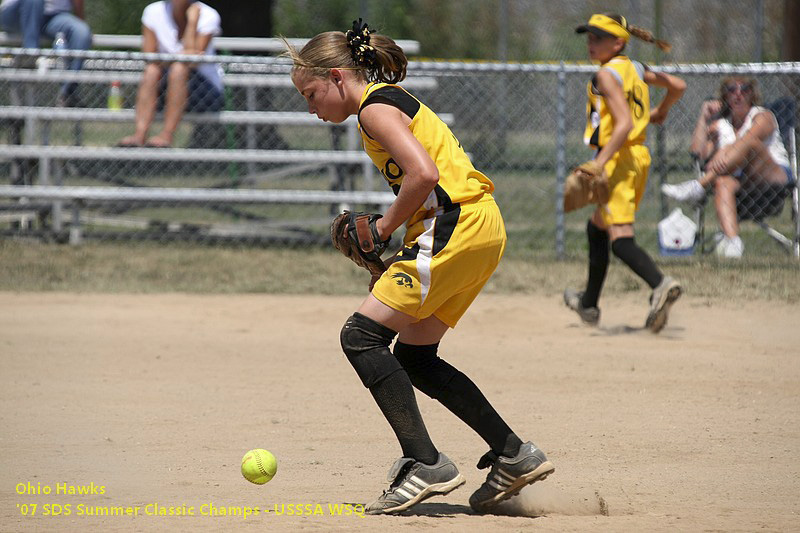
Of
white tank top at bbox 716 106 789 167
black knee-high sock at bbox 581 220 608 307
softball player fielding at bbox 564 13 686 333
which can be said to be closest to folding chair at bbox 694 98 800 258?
white tank top at bbox 716 106 789 167

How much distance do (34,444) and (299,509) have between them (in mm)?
1492

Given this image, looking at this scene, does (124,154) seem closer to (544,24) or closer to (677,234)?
(677,234)

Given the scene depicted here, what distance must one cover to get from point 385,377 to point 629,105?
12.3 feet

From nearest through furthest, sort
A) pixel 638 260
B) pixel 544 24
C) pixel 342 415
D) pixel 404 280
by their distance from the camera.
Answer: pixel 404 280
pixel 342 415
pixel 638 260
pixel 544 24

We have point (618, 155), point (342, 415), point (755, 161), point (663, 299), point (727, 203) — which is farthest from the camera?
point (755, 161)

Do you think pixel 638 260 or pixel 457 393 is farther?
pixel 638 260

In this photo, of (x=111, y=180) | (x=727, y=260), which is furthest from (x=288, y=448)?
(x=111, y=180)

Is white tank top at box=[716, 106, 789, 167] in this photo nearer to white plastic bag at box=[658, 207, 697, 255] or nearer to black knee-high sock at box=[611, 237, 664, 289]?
white plastic bag at box=[658, 207, 697, 255]

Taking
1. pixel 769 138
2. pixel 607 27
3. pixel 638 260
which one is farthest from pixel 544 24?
pixel 638 260

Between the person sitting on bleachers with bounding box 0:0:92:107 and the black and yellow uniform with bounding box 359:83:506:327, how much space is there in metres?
7.57

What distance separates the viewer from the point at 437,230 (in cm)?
352

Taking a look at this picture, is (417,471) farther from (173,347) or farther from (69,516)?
(173,347)

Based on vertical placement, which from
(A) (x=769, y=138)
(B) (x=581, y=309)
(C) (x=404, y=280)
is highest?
(C) (x=404, y=280)

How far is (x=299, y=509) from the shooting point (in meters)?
3.61
